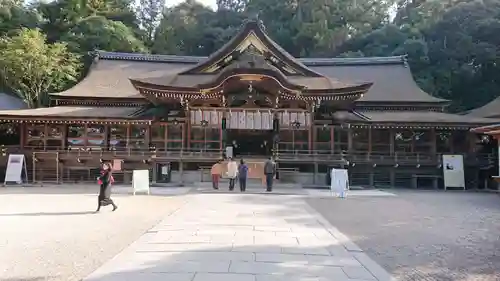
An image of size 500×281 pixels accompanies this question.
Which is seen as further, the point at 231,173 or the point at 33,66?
the point at 33,66

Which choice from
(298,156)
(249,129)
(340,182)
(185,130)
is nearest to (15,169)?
(185,130)

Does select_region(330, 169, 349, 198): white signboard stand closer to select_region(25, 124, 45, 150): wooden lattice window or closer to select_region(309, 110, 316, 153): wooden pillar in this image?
select_region(309, 110, 316, 153): wooden pillar

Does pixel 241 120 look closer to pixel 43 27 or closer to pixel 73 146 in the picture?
pixel 73 146

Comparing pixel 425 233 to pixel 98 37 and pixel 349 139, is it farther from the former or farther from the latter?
pixel 98 37

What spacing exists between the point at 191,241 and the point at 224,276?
209 cm

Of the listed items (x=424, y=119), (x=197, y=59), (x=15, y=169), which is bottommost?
(x=15, y=169)

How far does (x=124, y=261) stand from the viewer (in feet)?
17.8

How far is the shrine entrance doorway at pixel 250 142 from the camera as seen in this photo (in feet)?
73.8

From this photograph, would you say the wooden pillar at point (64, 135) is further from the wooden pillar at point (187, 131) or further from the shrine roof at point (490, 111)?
the shrine roof at point (490, 111)

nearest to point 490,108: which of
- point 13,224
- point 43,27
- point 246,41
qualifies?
point 246,41

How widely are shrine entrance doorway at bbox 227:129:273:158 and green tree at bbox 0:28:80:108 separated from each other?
12.9 meters

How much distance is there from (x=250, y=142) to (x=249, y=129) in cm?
335

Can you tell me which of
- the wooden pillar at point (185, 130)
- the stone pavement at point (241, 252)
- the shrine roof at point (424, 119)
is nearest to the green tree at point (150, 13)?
the wooden pillar at point (185, 130)

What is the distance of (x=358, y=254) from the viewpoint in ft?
20.3
